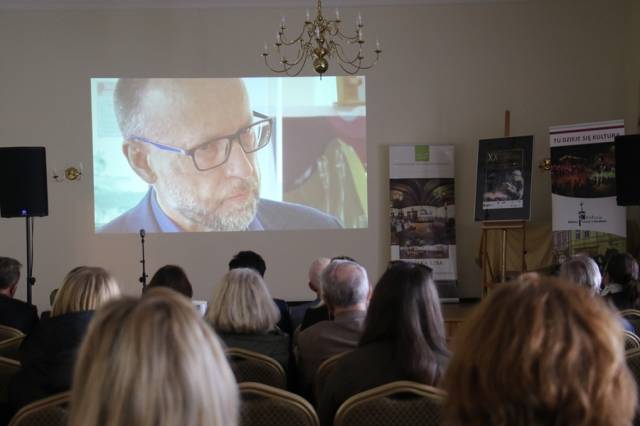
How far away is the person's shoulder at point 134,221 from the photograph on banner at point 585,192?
4.50 metres

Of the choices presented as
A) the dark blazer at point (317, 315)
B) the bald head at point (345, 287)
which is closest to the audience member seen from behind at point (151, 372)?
the bald head at point (345, 287)

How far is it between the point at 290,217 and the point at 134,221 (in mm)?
1790

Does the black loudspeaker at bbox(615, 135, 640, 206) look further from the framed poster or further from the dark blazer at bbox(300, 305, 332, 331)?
the dark blazer at bbox(300, 305, 332, 331)

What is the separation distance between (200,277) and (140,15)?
122 inches

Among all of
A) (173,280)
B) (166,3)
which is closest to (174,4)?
(166,3)

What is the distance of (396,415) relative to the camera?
6.68ft

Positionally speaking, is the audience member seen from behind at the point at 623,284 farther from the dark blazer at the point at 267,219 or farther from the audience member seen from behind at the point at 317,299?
the dark blazer at the point at 267,219

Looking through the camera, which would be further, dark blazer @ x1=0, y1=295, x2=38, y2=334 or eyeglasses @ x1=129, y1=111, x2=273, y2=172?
eyeglasses @ x1=129, y1=111, x2=273, y2=172

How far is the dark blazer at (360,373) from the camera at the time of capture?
2.26 m

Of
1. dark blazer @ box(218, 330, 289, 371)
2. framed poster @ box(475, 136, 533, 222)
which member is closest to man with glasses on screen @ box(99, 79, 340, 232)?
framed poster @ box(475, 136, 533, 222)

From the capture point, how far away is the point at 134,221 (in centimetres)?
798

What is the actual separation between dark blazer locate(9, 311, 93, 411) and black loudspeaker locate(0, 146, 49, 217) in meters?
4.52

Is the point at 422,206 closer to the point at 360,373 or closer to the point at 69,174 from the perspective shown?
the point at 69,174

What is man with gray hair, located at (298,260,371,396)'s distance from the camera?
2.98 m
